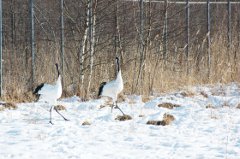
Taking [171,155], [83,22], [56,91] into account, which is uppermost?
[83,22]

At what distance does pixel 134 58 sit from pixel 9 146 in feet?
23.8

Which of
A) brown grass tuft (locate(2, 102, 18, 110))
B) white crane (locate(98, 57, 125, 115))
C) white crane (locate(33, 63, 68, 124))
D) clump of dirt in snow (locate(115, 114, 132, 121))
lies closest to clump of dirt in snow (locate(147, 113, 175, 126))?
clump of dirt in snow (locate(115, 114, 132, 121))

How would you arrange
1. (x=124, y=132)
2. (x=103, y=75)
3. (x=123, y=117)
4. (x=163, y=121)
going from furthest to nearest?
(x=103, y=75) → (x=123, y=117) → (x=163, y=121) → (x=124, y=132)

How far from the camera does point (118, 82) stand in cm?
1065

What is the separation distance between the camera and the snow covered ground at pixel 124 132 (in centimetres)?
689

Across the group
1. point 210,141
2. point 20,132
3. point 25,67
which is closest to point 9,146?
point 20,132

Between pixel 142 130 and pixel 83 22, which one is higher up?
pixel 83 22

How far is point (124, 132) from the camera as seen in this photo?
838 centimetres

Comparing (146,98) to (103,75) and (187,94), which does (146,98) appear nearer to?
(187,94)

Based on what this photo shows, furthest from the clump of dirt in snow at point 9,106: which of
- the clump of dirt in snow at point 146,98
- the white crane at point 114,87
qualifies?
the clump of dirt in snow at point 146,98

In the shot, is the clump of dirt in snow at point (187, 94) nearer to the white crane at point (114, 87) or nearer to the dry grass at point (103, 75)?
the dry grass at point (103, 75)

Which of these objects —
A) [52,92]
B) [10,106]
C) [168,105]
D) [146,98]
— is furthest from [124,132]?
[146,98]

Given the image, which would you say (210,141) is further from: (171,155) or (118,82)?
(118,82)

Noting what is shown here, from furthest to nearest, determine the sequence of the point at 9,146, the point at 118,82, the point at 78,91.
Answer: the point at 78,91 < the point at 118,82 < the point at 9,146
